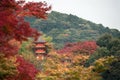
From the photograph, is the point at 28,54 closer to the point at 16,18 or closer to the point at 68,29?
the point at 16,18

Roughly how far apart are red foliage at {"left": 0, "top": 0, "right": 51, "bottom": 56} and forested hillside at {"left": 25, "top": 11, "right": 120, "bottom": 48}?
248ft

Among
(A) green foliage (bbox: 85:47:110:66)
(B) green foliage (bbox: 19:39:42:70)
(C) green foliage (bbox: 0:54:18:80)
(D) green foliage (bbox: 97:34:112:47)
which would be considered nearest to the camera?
(C) green foliage (bbox: 0:54:18:80)

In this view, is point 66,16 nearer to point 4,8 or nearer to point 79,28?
point 79,28

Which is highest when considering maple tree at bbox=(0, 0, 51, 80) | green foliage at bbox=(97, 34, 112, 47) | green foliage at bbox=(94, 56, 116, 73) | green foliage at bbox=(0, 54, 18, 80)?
maple tree at bbox=(0, 0, 51, 80)

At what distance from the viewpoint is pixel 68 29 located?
106m

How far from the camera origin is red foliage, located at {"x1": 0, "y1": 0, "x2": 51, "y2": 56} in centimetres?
1376

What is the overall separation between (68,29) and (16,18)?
91187mm

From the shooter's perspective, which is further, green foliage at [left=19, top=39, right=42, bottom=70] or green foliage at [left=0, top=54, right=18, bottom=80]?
green foliage at [left=19, top=39, right=42, bottom=70]

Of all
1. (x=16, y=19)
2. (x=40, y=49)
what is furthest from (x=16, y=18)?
(x=40, y=49)

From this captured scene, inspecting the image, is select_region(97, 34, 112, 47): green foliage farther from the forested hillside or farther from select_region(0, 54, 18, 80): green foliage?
the forested hillside

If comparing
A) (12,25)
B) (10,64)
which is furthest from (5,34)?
(10,64)

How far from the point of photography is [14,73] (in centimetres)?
1762

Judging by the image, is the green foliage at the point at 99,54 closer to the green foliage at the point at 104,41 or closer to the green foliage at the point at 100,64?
the green foliage at the point at 104,41

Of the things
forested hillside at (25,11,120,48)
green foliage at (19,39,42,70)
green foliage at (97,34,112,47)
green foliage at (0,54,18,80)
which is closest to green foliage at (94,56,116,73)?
green foliage at (0,54,18,80)
